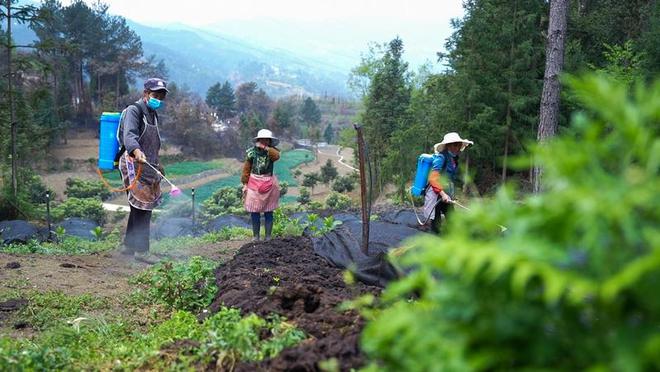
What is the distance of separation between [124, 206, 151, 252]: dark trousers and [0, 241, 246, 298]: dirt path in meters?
0.20

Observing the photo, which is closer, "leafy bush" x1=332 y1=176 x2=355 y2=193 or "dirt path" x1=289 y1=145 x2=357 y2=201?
"leafy bush" x1=332 y1=176 x2=355 y2=193

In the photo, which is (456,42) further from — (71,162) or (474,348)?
(71,162)

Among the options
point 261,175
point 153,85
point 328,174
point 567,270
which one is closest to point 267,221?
point 261,175

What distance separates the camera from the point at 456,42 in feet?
76.9

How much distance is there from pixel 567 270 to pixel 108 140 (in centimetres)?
673

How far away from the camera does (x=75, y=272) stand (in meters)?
6.66

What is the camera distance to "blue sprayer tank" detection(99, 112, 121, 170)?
7316mm

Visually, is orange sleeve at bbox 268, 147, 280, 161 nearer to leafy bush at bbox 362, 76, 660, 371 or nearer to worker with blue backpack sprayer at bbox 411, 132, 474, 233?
worker with blue backpack sprayer at bbox 411, 132, 474, 233

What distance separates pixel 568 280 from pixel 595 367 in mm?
221

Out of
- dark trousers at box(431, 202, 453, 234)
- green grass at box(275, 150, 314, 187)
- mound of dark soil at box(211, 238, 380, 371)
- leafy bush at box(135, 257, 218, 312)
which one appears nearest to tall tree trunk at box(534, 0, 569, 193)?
dark trousers at box(431, 202, 453, 234)

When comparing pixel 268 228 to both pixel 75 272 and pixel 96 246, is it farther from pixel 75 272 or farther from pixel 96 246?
pixel 96 246

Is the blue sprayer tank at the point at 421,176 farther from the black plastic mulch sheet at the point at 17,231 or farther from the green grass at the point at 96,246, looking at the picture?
the black plastic mulch sheet at the point at 17,231

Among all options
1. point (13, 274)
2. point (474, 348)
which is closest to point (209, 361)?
point (474, 348)

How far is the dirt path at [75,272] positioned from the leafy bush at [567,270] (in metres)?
4.98
